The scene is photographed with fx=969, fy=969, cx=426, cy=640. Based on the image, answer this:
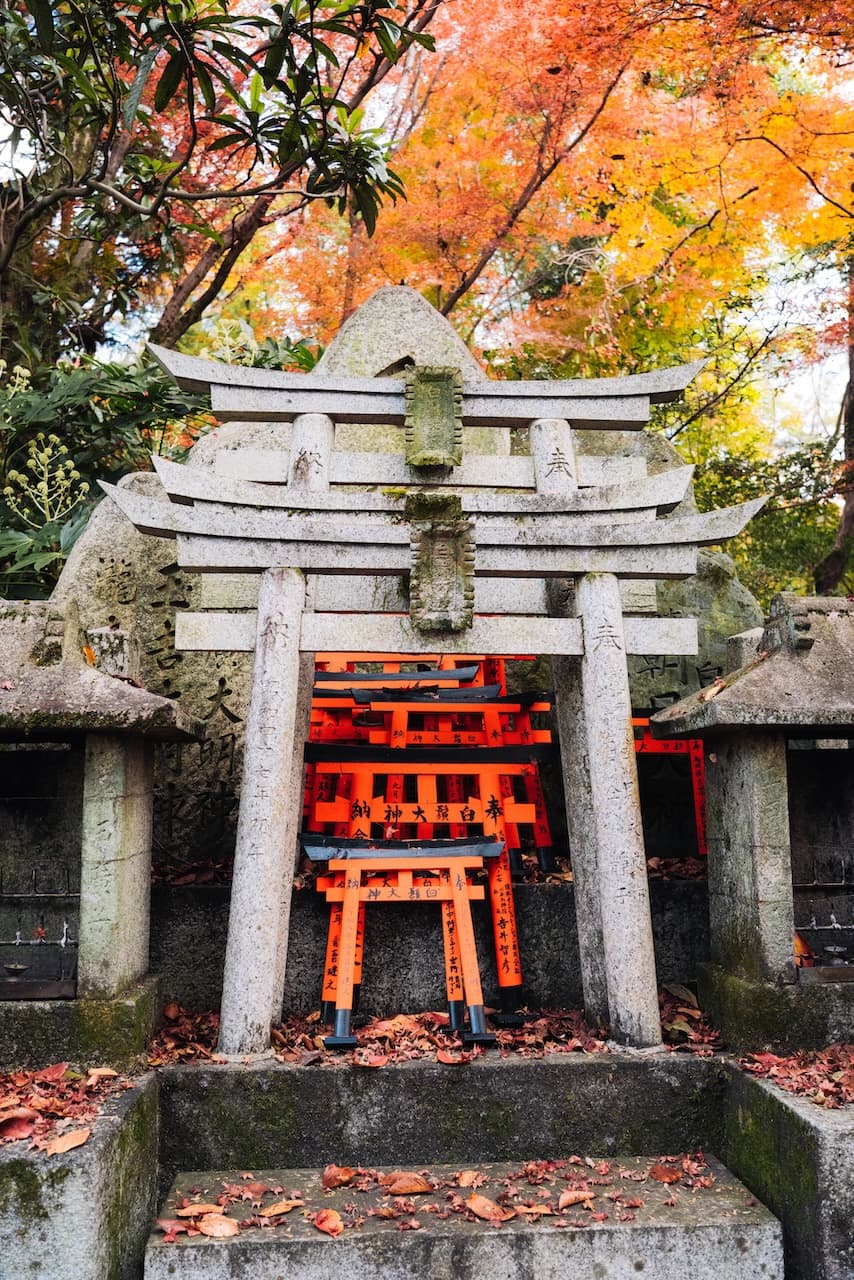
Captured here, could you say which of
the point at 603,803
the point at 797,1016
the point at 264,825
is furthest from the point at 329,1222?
the point at 797,1016

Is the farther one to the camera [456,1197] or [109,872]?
[109,872]

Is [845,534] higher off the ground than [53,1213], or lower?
higher

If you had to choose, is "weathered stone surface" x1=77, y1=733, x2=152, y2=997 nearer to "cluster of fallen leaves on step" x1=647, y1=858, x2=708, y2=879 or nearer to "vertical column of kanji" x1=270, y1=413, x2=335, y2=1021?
"vertical column of kanji" x1=270, y1=413, x2=335, y2=1021

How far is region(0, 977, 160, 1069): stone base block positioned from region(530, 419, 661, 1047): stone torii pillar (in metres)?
2.45

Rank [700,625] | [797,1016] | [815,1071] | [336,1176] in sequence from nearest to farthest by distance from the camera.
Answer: [336,1176] → [815,1071] → [797,1016] → [700,625]

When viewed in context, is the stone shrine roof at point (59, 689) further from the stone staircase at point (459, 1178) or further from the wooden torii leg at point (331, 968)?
the stone staircase at point (459, 1178)

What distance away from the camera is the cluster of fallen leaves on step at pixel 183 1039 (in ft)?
16.0

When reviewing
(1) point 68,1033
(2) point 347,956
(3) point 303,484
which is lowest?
(1) point 68,1033

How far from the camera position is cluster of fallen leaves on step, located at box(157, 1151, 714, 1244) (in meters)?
4.17

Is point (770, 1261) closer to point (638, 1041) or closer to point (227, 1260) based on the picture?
point (638, 1041)

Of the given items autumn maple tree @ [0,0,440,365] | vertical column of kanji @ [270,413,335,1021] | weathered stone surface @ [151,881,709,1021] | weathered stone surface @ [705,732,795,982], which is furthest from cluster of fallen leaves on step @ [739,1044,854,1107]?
autumn maple tree @ [0,0,440,365]

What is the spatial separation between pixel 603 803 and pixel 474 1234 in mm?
2106

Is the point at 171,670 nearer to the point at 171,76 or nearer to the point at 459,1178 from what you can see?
the point at 171,76

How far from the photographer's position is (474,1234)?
13.4ft
